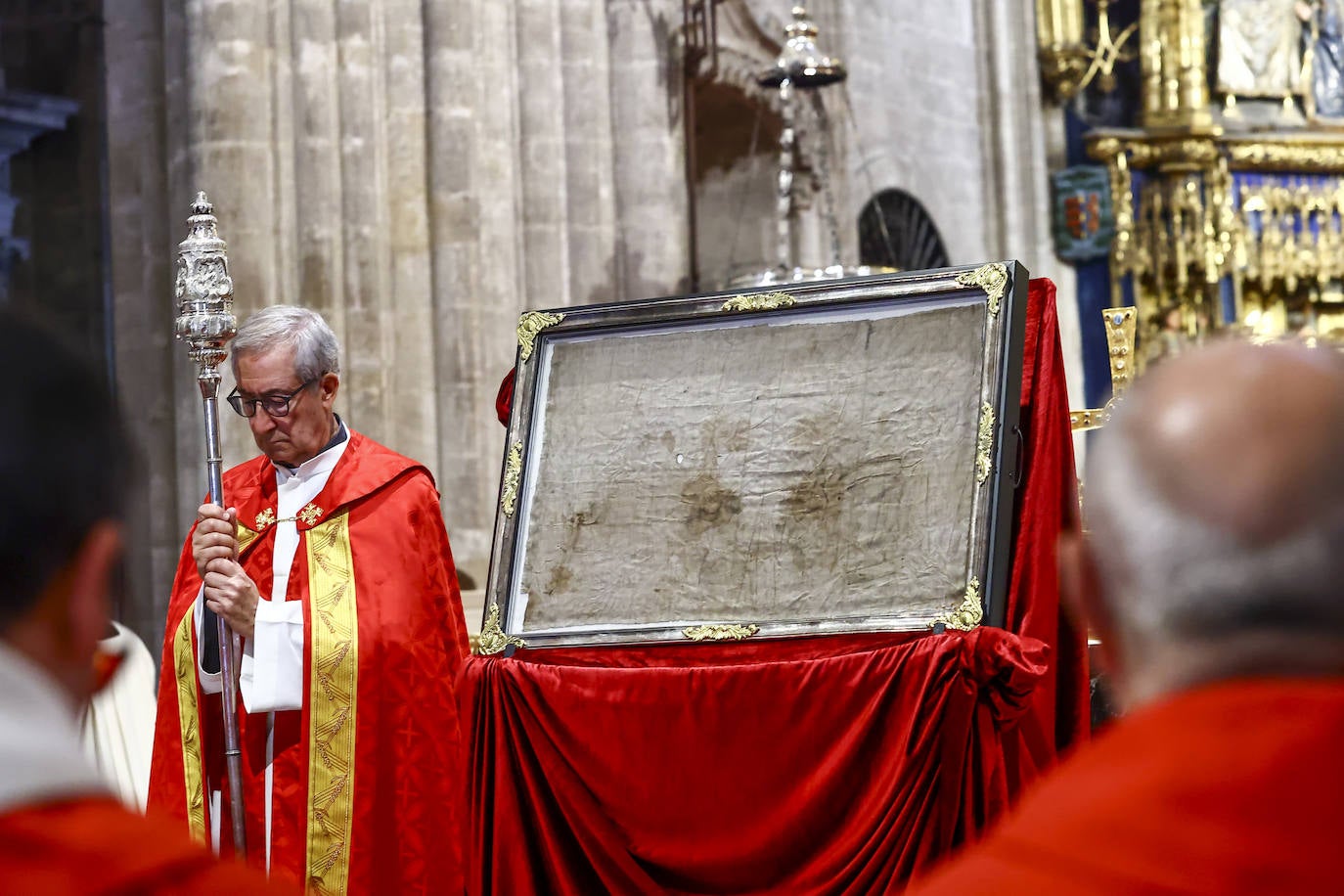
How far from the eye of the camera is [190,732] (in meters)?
3.97

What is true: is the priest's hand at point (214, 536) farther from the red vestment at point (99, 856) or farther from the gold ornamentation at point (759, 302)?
the red vestment at point (99, 856)

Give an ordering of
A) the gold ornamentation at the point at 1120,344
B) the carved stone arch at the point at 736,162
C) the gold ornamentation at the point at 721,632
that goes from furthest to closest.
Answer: the carved stone arch at the point at 736,162 < the gold ornamentation at the point at 1120,344 < the gold ornamentation at the point at 721,632

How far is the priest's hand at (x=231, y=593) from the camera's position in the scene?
377 centimetres

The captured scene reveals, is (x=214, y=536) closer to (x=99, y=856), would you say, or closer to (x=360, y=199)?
(x=99, y=856)

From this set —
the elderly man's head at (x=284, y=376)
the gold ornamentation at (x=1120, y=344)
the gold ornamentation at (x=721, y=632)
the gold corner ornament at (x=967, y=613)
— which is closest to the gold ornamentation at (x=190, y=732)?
the elderly man's head at (x=284, y=376)

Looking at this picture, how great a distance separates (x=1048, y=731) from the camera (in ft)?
12.6

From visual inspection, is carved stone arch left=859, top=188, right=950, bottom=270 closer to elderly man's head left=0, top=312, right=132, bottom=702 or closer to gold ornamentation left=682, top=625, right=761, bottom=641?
gold ornamentation left=682, top=625, right=761, bottom=641

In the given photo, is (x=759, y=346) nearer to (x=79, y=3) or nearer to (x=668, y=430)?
(x=668, y=430)

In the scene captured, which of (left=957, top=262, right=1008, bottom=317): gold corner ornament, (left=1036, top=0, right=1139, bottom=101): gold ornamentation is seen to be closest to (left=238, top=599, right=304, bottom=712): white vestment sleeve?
(left=957, top=262, right=1008, bottom=317): gold corner ornament

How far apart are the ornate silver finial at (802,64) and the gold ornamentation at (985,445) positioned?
253 inches

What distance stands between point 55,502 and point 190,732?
9.73 feet

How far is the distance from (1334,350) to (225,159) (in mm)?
6784

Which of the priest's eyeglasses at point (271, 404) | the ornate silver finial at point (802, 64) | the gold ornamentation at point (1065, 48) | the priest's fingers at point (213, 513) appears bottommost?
the priest's fingers at point (213, 513)

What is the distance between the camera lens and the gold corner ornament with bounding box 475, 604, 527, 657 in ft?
13.2
